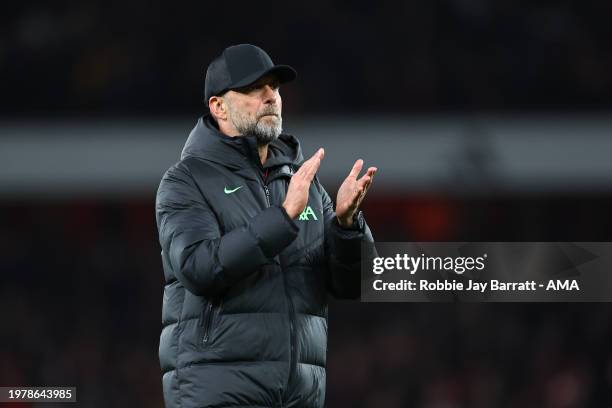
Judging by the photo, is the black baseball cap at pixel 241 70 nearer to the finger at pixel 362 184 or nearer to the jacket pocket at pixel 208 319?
the finger at pixel 362 184

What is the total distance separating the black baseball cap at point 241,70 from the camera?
2357 mm

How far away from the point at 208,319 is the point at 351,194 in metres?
0.38

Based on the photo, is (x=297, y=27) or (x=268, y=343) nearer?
(x=268, y=343)

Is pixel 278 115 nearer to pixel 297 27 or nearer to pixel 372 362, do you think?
pixel 372 362

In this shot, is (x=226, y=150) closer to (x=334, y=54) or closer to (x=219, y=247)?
(x=219, y=247)

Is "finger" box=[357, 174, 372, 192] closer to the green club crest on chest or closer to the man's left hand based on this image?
the man's left hand

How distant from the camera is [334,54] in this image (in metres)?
6.48

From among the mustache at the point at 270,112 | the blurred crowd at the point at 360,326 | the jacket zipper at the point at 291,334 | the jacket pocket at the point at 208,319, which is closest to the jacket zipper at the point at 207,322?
the jacket pocket at the point at 208,319

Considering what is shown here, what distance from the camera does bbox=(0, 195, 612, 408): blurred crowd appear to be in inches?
218

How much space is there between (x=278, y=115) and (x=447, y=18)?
4.47m

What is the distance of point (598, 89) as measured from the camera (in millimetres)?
6379

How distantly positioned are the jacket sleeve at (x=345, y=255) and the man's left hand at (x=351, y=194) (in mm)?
26

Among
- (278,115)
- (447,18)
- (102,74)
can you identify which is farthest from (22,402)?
(447,18)

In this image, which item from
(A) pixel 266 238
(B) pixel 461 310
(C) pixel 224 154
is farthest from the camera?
(B) pixel 461 310
